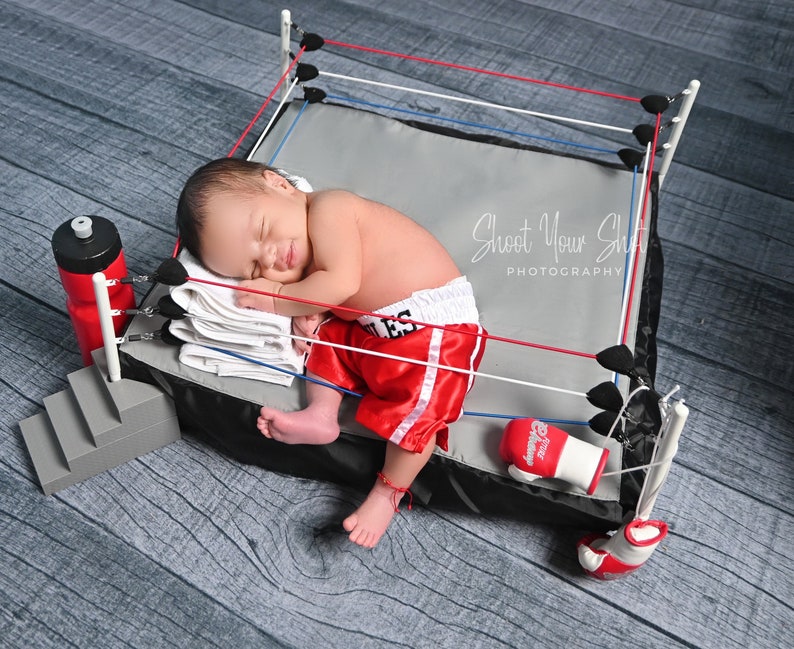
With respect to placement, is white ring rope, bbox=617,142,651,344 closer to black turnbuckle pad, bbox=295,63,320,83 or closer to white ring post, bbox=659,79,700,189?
white ring post, bbox=659,79,700,189

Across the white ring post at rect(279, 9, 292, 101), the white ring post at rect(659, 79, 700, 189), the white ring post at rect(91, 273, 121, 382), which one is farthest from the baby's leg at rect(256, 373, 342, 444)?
the white ring post at rect(659, 79, 700, 189)

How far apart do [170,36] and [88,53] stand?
0.74 ft

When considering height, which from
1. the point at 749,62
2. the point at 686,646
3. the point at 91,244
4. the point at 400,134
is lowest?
the point at 686,646

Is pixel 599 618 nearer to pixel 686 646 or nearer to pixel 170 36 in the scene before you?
pixel 686 646

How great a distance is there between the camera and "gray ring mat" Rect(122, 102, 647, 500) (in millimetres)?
1318

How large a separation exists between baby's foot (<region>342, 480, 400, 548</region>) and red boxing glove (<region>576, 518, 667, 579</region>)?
303 millimetres

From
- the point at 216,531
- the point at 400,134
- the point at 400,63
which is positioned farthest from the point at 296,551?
the point at 400,63

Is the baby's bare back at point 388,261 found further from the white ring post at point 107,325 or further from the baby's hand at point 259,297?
the white ring post at point 107,325

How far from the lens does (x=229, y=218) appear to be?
1.24 meters

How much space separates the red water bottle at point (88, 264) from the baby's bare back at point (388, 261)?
36 cm

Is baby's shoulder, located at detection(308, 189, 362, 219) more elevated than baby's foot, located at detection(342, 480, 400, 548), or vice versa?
baby's shoulder, located at detection(308, 189, 362, 219)

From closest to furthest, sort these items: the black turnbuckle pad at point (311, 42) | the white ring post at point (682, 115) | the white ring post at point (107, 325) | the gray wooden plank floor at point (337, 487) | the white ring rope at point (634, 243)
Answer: the white ring post at point (107, 325)
the gray wooden plank floor at point (337, 487)
the white ring rope at point (634, 243)
the white ring post at point (682, 115)
the black turnbuckle pad at point (311, 42)

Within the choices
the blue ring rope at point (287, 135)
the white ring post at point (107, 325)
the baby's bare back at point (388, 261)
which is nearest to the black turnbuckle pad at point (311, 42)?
the blue ring rope at point (287, 135)

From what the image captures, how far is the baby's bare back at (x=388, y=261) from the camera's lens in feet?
4.27
